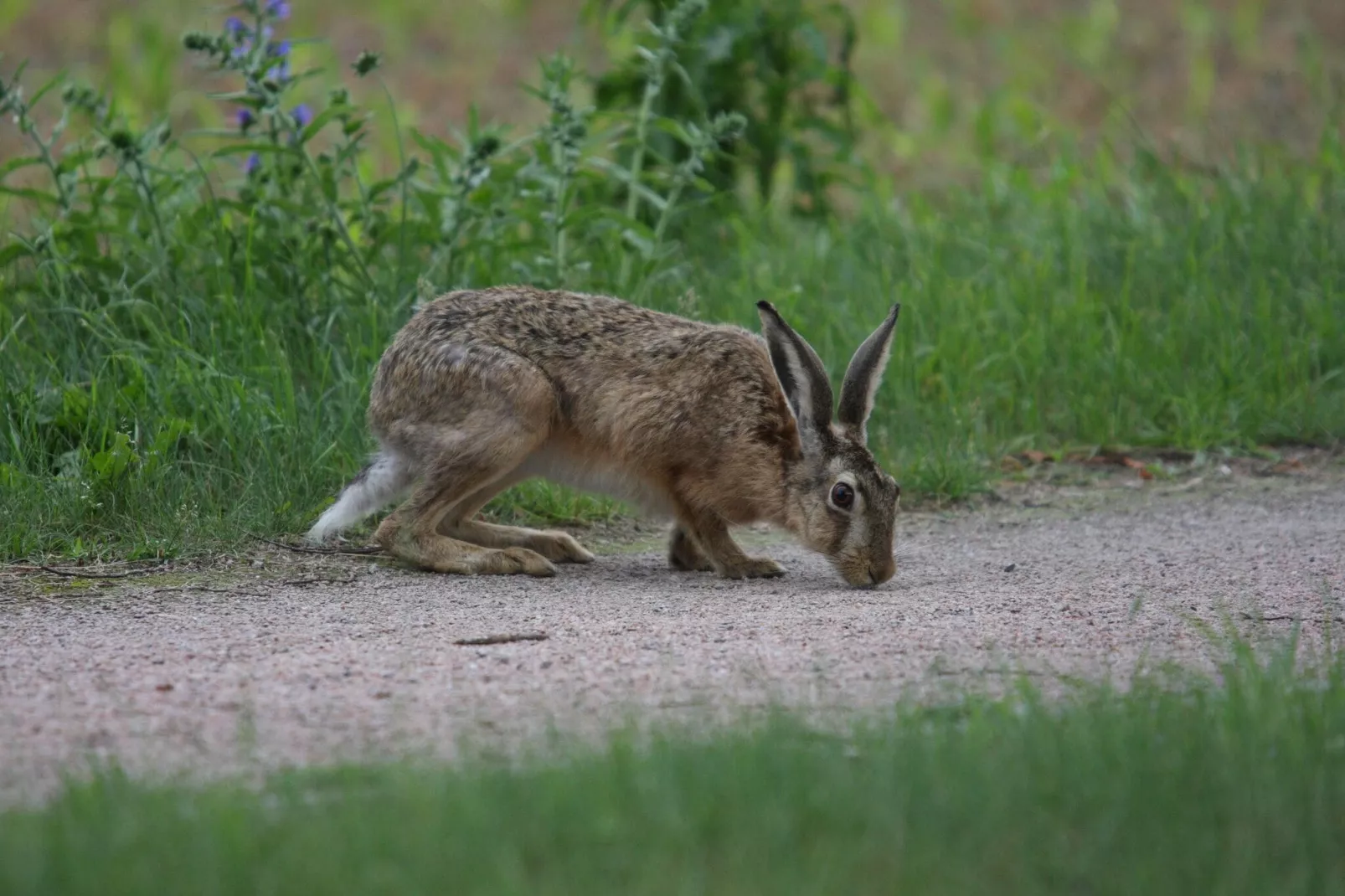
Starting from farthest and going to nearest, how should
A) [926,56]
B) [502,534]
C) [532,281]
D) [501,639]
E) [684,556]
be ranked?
1. [926,56]
2. [532,281]
3. [502,534]
4. [684,556]
5. [501,639]

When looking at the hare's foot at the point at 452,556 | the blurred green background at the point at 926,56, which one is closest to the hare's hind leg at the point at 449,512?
the hare's foot at the point at 452,556

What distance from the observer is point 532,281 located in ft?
24.9

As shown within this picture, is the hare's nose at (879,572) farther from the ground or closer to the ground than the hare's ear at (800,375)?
closer to the ground

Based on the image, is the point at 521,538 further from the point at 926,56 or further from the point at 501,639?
the point at 926,56

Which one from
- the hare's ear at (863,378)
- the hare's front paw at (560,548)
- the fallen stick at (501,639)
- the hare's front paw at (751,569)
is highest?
the hare's ear at (863,378)

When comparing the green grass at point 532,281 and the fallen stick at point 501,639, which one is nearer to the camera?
the fallen stick at point 501,639

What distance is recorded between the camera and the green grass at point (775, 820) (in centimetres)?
284

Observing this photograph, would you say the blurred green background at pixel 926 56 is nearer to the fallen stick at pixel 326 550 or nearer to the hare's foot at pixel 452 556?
the fallen stick at pixel 326 550

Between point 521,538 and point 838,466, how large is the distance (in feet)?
4.44

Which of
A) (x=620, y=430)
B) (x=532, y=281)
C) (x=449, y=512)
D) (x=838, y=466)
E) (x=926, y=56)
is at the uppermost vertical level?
(x=926, y=56)

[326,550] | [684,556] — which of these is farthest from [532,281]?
[326,550]

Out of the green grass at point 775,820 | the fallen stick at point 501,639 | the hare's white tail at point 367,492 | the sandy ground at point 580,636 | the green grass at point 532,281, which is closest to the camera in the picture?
the green grass at point 775,820

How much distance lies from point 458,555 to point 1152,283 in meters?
4.45

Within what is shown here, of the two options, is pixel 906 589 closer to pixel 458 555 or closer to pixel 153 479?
pixel 458 555
